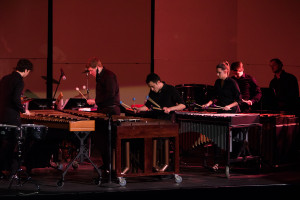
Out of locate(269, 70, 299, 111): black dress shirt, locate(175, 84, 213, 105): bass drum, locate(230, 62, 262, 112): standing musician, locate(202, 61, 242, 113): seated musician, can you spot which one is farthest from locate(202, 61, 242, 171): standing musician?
locate(175, 84, 213, 105): bass drum

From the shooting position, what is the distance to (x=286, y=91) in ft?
27.7

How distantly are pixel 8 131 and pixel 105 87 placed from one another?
54.6 inches

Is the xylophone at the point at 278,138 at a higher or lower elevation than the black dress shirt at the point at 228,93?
lower

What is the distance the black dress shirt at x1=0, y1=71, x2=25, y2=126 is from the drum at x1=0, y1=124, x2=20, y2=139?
294mm

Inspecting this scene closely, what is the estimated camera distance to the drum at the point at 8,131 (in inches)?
241

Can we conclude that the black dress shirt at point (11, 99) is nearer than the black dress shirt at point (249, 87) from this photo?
Yes

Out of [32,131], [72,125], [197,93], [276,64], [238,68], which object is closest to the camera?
[32,131]

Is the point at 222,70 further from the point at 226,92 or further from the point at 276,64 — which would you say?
the point at 276,64

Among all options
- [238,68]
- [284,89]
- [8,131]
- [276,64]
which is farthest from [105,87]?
[284,89]

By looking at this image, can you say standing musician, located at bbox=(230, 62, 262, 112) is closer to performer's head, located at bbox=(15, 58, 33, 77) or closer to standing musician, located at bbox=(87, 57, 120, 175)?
standing musician, located at bbox=(87, 57, 120, 175)

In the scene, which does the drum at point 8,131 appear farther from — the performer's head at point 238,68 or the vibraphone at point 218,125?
the performer's head at point 238,68

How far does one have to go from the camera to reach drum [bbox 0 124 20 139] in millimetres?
6133

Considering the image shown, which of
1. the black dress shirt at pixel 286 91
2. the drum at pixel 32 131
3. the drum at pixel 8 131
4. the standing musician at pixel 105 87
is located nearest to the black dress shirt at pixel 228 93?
the standing musician at pixel 105 87

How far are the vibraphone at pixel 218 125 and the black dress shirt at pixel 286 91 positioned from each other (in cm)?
154
